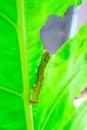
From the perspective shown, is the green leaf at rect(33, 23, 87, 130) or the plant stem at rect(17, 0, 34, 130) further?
the green leaf at rect(33, 23, 87, 130)

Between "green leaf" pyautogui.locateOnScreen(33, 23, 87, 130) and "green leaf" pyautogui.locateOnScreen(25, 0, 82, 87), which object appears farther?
"green leaf" pyautogui.locateOnScreen(33, 23, 87, 130)

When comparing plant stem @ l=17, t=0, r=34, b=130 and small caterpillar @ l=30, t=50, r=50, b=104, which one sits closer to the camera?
plant stem @ l=17, t=0, r=34, b=130

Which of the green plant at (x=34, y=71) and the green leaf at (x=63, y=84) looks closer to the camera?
the green plant at (x=34, y=71)

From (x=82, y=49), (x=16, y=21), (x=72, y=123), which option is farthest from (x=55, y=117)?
(x=16, y=21)

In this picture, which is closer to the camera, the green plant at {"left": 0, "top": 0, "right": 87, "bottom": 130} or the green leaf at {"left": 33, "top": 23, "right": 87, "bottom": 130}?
the green plant at {"left": 0, "top": 0, "right": 87, "bottom": 130}

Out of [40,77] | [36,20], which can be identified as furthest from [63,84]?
[36,20]

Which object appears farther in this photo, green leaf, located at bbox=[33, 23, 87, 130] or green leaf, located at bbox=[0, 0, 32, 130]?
green leaf, located at bbox=[33, 23, 87, 130]

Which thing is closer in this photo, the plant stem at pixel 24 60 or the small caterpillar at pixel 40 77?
the plant stem at pixel 24 60

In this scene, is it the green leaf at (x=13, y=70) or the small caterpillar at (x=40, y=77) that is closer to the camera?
the green leaf at (x=13, y=70)
